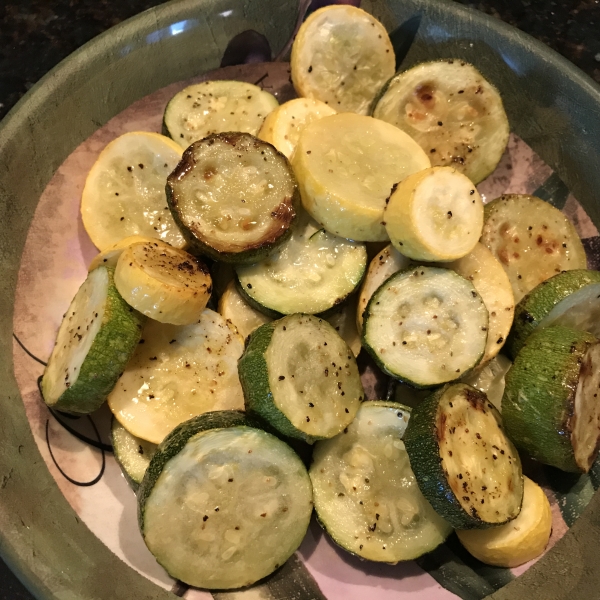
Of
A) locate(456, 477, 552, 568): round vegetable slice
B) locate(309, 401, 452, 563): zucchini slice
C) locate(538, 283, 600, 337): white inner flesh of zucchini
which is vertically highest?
locate(538, 283, 600, 337): white inner flesh of zucchini

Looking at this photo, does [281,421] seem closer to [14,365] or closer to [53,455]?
[53,455]

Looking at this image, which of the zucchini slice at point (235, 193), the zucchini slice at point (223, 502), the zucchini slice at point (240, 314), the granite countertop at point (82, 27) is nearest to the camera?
the zucchini slice at point (223, 502)

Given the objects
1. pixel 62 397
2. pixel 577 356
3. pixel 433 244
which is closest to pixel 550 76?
pixel 433 244

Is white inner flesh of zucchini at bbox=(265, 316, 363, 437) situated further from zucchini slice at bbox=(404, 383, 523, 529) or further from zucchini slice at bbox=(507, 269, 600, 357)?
zucchini slice at bbox=(507, 269, 600, 357)

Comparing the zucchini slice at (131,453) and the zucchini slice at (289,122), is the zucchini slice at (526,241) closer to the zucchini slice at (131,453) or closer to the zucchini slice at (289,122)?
the zucchini slice at (289,122)

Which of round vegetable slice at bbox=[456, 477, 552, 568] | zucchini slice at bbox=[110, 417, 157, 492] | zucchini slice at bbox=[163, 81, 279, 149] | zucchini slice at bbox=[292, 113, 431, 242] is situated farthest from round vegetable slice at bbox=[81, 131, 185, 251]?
round vegetable slice at bbox=[456, 477, 552, 568]

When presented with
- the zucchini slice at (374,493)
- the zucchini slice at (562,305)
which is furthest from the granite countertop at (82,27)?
the zucchini slice at (374,493)
